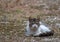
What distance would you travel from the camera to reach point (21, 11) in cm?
1097

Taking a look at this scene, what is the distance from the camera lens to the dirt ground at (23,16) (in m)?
7.87

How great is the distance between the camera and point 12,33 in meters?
8.25

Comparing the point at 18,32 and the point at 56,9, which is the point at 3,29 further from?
the point at 56,9

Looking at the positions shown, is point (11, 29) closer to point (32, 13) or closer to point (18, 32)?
point (18, 32)

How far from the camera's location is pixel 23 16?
33.8ft

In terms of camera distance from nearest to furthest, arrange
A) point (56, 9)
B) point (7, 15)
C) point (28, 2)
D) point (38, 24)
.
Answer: point (38, 24) < point (7, 15) < point (56, 9) < point (28, 2)

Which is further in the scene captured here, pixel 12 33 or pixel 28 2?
pixel 28 2

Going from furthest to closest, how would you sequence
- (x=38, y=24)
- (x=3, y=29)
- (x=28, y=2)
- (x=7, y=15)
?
(x=28, y=2), (x=7, y=15), (x=3, y=29), (x=38, y=24)

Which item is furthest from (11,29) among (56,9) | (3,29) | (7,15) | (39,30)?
(56,9)

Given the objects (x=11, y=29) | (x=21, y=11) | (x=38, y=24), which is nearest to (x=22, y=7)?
(x=21, y=11)

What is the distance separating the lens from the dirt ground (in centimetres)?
787

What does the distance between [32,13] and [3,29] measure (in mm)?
2442

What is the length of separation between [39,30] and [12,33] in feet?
2.57

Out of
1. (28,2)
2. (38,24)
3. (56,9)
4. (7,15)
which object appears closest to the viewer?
(38,24)
